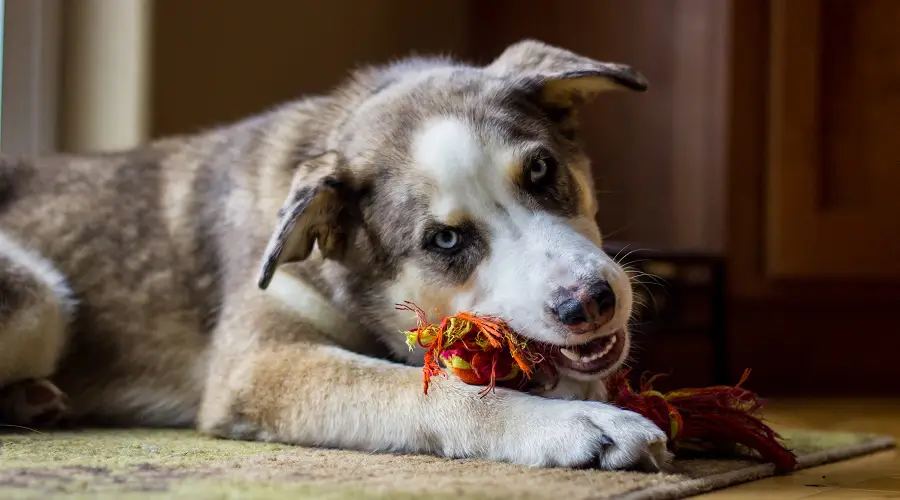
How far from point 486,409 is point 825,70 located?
2.59 metres

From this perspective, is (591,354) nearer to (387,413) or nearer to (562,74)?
(387,413)

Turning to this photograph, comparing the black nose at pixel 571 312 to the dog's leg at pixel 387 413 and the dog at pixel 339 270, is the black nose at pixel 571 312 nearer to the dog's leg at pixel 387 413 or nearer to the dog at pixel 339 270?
the dog at pixel 339 270

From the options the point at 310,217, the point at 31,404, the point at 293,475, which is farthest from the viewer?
the point at 31,404

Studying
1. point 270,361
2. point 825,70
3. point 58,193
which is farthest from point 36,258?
point 825,70

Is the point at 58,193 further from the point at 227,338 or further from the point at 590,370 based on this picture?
the point at 590,370

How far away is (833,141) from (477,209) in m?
2.36

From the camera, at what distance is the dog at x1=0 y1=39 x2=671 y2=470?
1.90 meters

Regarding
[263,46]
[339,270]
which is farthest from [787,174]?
[339,270]

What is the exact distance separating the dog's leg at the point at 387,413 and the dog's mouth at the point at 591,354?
10cm

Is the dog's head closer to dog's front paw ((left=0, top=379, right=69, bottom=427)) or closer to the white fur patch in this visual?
the white fur patch

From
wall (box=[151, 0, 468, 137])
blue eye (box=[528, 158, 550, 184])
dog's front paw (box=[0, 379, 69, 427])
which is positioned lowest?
dog's front paw (box=[0, 379, 69, 427])

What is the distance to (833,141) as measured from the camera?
3902mm

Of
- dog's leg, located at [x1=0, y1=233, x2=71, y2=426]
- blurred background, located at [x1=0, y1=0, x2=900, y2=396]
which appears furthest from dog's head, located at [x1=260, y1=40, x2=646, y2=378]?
blurred background, located at [x1=0, y1=0, x2=900, y2=396]

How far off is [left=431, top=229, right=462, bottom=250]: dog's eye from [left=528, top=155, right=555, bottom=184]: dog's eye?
7.3 inches
